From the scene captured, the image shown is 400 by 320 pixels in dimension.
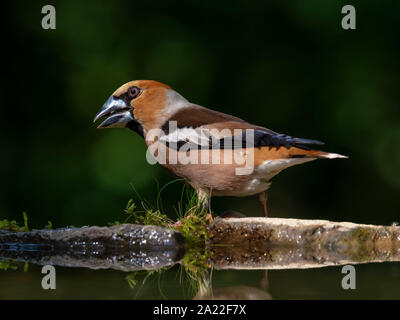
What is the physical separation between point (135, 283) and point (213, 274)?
0.47 meters

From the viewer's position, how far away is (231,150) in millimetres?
5453

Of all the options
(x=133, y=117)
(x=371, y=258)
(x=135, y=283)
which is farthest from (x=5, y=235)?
(x=371, y=258)

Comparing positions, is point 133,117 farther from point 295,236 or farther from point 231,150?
point 295,236

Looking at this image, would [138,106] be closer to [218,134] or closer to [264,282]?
[218,134]

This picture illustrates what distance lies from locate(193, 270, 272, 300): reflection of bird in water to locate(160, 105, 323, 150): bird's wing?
6.95ft

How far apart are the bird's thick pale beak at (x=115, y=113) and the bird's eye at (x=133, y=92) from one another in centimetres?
9

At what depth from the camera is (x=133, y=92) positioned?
19.3ft

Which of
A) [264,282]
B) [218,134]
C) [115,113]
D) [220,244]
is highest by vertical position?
[115,113]

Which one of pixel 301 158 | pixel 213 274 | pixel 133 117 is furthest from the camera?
pixel 133 117

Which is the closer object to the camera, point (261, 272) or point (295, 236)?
point (261, 272)

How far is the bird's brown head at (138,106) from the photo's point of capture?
584cm

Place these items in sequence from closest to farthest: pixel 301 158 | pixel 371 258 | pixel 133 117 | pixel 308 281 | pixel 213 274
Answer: pixel 308 281 < pixel 213 274 < pixel 371 258 < pixel 301 158 < pixel 133 117

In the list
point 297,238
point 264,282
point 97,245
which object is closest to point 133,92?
point 97,245

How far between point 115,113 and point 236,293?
10.0 feet
